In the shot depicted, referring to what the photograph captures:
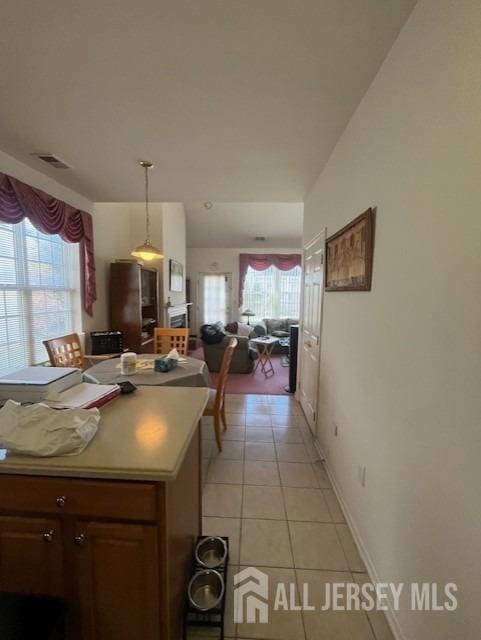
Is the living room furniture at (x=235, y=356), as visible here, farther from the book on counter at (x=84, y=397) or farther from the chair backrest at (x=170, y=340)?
the book on counter at (x=84, y=397)

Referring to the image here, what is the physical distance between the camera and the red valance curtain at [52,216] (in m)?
2.30

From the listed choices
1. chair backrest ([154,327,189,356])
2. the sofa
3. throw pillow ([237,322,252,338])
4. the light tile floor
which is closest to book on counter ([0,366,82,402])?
the light tile floor

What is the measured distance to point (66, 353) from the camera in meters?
2.97

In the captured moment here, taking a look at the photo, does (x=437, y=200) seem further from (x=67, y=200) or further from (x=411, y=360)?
(x=67, y=200)

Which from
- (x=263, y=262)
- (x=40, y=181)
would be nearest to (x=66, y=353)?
(x=40, y=181)

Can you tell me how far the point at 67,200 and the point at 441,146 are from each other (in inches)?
139

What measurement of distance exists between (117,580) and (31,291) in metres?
2.85

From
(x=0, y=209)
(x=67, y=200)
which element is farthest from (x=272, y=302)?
(x=0, y=209)

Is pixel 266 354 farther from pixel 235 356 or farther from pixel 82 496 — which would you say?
pixel 82 496

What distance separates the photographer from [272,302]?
7719 millimetres

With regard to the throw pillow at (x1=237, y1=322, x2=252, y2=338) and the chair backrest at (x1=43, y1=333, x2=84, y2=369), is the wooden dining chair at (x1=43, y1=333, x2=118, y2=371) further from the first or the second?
the throw pillow at (x1=237, y1=322, x2=252, y2=338)

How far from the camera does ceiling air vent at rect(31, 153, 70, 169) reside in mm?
2396

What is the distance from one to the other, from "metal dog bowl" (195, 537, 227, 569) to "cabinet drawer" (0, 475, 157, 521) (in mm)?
775

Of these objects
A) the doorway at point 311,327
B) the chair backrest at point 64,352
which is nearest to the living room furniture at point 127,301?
the chair backrest at point 64,352
